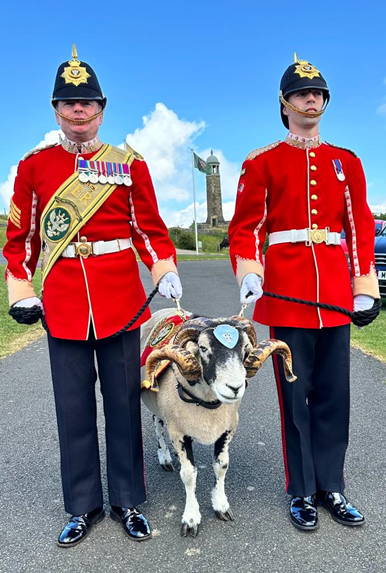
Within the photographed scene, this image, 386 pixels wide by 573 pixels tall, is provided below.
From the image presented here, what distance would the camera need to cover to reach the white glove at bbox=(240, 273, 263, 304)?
277cm

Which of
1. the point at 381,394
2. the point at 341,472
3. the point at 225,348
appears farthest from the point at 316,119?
the point at 381,394

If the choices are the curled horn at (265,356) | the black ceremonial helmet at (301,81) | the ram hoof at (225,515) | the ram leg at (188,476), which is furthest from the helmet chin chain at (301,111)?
the ram hoof at (225,515)

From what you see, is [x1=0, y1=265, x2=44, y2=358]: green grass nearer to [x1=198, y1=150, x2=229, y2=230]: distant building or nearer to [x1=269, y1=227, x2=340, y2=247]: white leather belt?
[x1=269, y1=227, x2=340, y2=247]: white leather belt

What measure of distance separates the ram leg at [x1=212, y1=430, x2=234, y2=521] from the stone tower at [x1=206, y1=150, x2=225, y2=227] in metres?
61.6

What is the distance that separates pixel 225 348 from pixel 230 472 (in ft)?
5.24

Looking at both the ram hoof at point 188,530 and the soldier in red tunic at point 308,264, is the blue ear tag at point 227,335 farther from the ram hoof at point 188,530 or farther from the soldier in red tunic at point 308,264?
the ram hoof at point 188,530

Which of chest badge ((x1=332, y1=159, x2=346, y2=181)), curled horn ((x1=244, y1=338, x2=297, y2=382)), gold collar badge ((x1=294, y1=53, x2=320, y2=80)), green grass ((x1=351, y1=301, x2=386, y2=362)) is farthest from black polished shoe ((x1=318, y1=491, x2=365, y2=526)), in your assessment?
green grass ((x1=351, y1=301, x2=386, y2=362))

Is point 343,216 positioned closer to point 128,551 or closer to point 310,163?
point 310,163

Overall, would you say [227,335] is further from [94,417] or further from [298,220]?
[94,417]

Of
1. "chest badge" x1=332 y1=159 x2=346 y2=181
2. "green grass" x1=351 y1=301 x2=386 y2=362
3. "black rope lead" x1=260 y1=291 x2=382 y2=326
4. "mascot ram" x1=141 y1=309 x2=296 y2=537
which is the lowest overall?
"green grass" x1=351 y1=301 x2=386 y2=362

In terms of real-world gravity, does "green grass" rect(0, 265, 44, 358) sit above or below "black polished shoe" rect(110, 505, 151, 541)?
below

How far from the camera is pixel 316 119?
9.27 feet

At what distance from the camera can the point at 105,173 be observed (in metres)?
2.79

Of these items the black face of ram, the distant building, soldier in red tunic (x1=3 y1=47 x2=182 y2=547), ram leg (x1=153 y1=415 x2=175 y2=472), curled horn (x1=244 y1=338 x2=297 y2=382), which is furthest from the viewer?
the distant building
